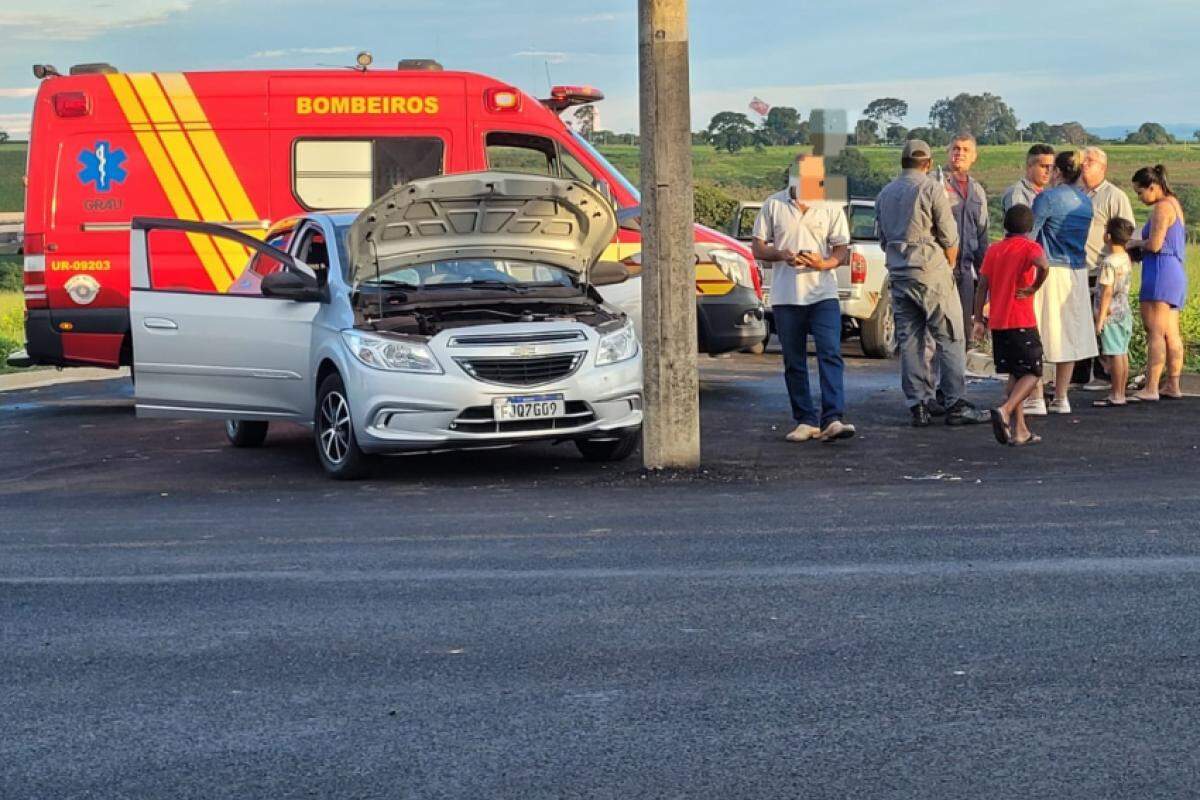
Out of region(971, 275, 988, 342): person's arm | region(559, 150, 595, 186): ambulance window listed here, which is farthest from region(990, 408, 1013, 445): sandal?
region(559, 150, 595, 186): ambulance window

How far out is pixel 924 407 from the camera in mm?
13523

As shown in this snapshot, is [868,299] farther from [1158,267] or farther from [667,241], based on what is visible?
[667,241]

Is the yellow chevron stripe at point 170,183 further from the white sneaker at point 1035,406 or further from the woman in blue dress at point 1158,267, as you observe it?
the woman in blue dress at point 1158,267

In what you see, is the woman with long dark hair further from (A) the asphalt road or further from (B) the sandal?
(A) the asphalt road

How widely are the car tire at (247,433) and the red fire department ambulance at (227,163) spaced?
5.82ft

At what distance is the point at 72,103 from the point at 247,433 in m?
3.32

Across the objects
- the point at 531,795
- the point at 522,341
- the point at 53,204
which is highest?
the point at 53,204

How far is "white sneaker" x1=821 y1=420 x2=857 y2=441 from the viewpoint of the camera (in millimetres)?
12680

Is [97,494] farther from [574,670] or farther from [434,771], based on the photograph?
[434,771]

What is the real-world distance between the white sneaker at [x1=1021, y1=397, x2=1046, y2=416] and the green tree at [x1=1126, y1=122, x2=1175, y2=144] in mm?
64664

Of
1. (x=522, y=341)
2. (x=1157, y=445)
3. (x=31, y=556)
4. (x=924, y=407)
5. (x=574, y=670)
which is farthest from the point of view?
(x=924, y=407)

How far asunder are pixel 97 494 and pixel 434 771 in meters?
7.02

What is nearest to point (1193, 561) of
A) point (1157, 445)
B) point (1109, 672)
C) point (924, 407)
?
point (1109, 672)

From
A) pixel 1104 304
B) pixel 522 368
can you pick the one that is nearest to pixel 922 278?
pixel 1104 304
